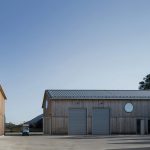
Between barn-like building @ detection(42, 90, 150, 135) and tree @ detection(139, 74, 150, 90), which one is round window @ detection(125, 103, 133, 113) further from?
tree @ detection(139, 74, 150, 90)

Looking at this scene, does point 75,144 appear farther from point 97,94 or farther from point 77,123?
point 97,94

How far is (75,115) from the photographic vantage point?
2965 inches

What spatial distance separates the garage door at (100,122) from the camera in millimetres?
75312

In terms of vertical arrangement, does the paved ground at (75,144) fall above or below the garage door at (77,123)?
below

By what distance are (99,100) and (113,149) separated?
42094mm

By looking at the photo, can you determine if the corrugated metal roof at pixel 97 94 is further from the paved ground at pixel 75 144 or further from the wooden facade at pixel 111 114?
the paved ground at pixel 75 144

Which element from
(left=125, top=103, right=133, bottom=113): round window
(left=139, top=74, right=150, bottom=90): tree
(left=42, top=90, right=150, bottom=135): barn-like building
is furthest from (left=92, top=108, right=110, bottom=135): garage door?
(left=139, top=74, right=150, bottom=90): tree

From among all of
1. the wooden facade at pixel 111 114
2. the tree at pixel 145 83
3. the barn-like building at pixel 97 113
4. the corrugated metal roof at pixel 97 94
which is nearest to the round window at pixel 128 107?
the barn-like building at pixel 97 113

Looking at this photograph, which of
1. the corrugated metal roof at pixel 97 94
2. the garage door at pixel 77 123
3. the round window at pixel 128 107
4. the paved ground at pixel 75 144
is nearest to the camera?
the paved ground at pixel 75 144

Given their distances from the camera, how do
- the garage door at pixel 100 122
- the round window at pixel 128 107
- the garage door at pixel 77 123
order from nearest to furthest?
the garage door at pixel 77 123 → the garage door at pixel 100 122 → the round window at pixel 128 107

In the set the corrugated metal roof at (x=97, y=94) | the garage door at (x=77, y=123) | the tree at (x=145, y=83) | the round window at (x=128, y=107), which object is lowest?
the garage door at (x=77, y=123)

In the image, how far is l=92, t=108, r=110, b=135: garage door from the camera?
7531cm

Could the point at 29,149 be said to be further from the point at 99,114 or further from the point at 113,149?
the point at 99,114

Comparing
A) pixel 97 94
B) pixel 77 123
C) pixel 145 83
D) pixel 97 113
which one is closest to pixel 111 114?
pixel 97 113
